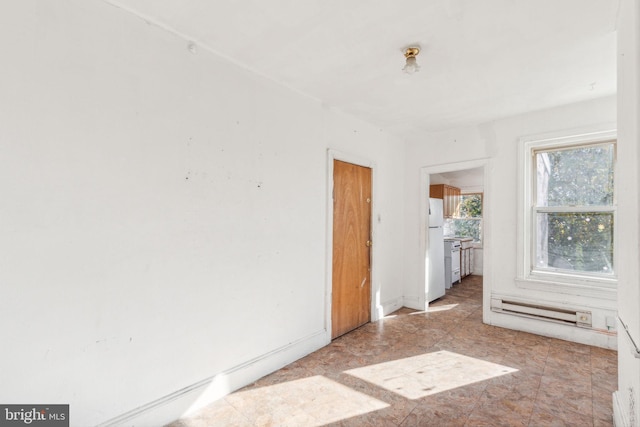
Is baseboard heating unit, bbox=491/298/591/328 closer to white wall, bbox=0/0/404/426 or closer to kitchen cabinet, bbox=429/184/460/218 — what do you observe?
kitchen cabinet, bbox=429/184/460/218

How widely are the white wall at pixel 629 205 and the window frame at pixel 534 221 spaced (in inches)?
65.4

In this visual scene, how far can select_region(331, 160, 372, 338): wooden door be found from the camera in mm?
3457

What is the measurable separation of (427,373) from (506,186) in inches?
97.2

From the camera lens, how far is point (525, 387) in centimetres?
241

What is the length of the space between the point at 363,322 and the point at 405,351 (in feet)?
2.79

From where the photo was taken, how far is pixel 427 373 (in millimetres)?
2637

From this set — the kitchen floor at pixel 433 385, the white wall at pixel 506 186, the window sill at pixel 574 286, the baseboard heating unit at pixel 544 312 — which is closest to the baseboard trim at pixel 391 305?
the white wall at pixel 506 186

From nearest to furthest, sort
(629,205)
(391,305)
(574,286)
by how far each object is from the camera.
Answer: (629,205), (574,286), (391,305)

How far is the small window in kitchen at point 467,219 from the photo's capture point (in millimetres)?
7484

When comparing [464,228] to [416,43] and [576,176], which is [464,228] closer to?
[576,176]

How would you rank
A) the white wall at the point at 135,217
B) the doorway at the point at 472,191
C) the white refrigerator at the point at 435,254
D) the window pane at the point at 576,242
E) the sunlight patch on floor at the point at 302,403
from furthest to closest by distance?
1. the white refrigerator at the point at 435,254
2. the doorway at the point at 472,191
3. the window pane at the point at 576,242
4. the sunlight patch on floor at the point at 302,403
5. the white wall at the point at 135,217

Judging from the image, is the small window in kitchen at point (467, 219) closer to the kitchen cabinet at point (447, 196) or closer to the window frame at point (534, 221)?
the kitchen cabinet at point (447, 196)

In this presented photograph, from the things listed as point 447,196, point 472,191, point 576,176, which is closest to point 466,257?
point 447,196

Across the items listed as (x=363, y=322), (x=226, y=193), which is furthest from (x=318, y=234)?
(x=363, y=322)
